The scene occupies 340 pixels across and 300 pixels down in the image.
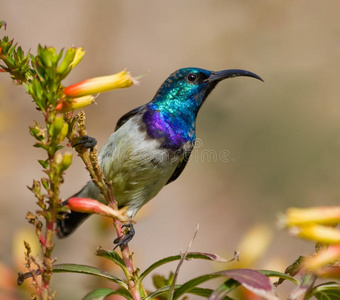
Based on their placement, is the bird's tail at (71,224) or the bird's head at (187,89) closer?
the bird's head at (187,89)

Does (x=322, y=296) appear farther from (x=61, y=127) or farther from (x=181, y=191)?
(x=181, y=191)

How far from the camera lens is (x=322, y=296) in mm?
1442

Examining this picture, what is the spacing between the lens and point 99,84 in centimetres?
141

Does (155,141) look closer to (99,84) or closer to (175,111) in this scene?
(175,111)

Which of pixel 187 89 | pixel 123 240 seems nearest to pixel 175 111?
pixel 187 89

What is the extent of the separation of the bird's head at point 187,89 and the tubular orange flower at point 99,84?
68.0 inches

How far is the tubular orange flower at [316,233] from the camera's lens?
1044 millimetres

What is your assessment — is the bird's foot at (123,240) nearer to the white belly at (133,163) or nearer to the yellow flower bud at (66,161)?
the yellow flower bud at (66,161)

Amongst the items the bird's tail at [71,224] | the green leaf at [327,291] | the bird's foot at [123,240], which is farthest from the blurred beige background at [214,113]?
the green leaf at [327,291]

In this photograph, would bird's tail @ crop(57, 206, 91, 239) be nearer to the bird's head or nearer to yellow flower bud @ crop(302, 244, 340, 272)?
the bird's head

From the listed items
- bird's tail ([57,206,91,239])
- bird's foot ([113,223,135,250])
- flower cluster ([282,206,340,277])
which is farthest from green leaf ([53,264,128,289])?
bird's tail ([57,206,91,239])

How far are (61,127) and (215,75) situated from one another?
6.77 feet

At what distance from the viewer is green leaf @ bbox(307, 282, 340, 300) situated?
1336 mm

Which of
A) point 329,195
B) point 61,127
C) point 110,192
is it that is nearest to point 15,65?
point 61,127
